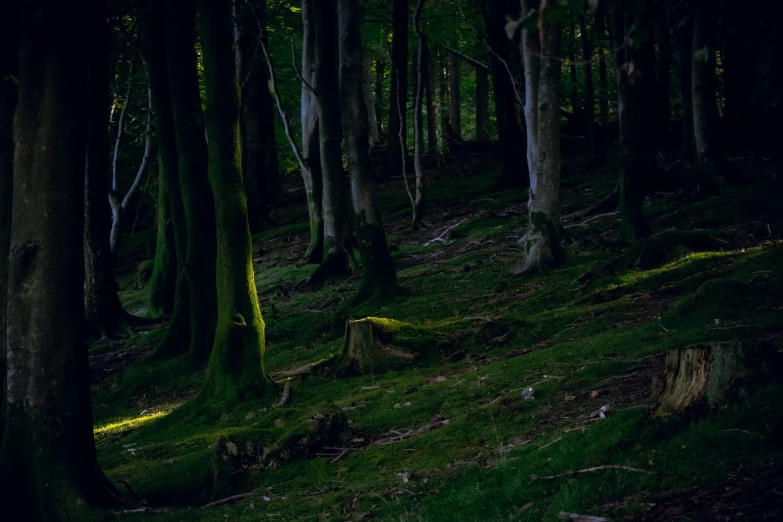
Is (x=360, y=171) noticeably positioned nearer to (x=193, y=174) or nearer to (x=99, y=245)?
(x=193, y=174)

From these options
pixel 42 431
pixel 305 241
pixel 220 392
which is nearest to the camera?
pixel 42 431

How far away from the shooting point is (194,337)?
44.8 ft

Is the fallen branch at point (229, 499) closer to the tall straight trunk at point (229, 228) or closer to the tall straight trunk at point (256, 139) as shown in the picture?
the tall straight trunk at point (229, 228)

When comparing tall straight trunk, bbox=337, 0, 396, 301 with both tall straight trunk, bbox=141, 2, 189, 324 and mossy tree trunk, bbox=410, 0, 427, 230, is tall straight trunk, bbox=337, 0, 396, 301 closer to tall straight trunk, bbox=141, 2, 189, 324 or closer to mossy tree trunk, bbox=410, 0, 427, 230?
tall straight trunk, bbox=141, 2, 189, 324

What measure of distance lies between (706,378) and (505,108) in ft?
67.9

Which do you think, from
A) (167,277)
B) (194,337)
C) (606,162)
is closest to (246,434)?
(194,337)

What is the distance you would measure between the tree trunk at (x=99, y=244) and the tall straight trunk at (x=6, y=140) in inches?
327

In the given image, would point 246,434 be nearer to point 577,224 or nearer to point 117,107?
point 577,224

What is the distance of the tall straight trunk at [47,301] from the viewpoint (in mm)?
6715

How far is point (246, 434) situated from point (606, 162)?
931 inches

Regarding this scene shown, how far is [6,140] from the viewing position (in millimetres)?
9297

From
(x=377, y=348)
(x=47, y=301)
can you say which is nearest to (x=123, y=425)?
(x=377, y=348)

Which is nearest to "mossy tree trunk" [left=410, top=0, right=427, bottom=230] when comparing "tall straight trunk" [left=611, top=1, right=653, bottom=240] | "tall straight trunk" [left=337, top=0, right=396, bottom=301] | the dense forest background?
the dense forest background

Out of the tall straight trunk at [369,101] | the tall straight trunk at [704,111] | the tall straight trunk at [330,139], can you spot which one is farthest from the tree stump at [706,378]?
the tall straight trunk at [369,101]
